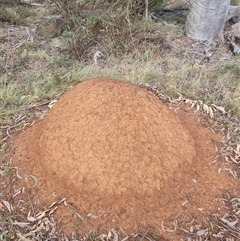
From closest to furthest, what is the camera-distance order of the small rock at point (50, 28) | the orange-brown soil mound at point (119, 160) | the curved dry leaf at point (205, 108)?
1. the orange-brown soil mound at point (119, 160)
2. the curved dry leaf at point (205, 108)
3. the small rock at point (50, 28)

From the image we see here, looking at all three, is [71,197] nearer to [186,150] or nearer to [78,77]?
[186,150]

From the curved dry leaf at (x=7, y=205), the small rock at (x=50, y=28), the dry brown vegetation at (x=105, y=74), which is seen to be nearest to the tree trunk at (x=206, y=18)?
the dry brown vegetation at (x=105, y=74)

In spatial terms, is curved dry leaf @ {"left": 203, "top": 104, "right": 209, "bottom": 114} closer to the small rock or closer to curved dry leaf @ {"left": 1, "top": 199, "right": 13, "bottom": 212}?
curved dry leaf @ {"left": 1, "top": 199, "right": 13, "bottom": 212}

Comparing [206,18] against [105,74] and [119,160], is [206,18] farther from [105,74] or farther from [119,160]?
[119,160]

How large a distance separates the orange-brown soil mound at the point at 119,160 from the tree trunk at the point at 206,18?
9.61 ft

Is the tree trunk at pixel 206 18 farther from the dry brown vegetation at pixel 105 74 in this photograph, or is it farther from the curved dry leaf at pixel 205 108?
the curved dry leaf at pixel 205 108

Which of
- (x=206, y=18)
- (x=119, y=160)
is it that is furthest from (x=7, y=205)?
(x=206, y=18)

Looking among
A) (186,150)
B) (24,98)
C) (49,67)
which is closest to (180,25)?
(49,67)

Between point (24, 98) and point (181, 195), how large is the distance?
1.79 meters

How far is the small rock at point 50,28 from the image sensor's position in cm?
514

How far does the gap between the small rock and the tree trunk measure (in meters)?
1.80

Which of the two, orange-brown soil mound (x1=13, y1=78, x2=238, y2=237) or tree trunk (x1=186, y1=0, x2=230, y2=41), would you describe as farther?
tree trunk (x1=186, y1=0, x2=230, y2=41)

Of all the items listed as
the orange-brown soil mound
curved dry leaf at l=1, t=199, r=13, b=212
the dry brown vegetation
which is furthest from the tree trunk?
curved dry leaf at l=1, t=199, r=13, b=212

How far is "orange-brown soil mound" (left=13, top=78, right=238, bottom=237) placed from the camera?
2.08 m
